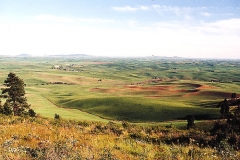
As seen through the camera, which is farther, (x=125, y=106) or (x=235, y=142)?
(x=125, y=106)

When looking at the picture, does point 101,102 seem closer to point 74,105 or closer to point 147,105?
point 74,105

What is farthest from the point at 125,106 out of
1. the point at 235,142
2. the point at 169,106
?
the point at 235,142

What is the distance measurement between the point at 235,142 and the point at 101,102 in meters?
83.9

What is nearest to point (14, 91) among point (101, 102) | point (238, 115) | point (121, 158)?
point (238, 115)

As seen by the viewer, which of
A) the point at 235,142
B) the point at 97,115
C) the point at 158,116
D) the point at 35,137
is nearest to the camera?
the point at 35,137

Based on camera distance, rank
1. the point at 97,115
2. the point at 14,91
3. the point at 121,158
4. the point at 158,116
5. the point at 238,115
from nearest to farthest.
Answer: the point at 121,158 < the point at 238,115 < the point at 14,91 < the point at 158,116 < the point at 97,115

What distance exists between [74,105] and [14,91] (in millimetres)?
50539

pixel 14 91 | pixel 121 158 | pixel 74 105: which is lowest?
pixel 74 105

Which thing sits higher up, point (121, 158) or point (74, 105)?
point (121, 158)

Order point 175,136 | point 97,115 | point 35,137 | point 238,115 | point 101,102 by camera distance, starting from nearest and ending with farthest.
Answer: point 35,137 < point 175,136 < point 238,115 < point 97,115 < point 101,102

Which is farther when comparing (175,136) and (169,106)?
(169,106)

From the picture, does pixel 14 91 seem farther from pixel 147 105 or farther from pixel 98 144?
pixel 147 105

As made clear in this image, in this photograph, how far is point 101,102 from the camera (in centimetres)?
9562

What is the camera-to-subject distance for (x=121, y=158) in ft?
26.7
